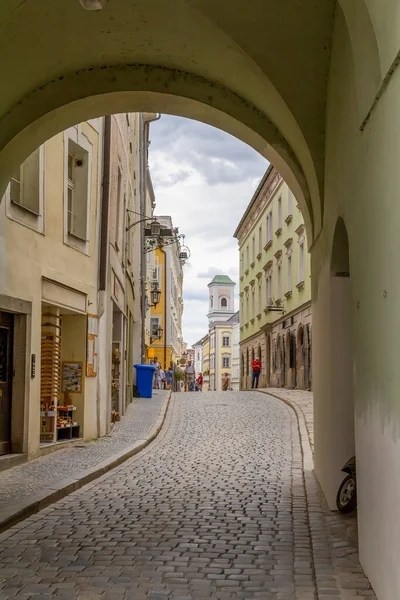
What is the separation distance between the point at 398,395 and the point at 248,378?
45200 millimetres

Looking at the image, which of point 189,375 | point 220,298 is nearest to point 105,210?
point 189,375

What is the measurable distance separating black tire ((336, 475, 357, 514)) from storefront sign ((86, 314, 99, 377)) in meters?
8.08

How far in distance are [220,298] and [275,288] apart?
86158 mm

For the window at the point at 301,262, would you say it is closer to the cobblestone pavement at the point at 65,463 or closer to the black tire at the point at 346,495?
the cobblestone pavement at the point at 65,463

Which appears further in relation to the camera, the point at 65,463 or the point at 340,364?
the point at 65,463

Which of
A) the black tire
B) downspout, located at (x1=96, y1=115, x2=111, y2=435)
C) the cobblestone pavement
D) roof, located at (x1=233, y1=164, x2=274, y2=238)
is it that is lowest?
the cobblestone pavement

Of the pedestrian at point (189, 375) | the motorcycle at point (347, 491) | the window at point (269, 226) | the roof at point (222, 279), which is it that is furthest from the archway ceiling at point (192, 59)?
the roof at point (222, 279)

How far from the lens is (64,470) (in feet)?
34.2

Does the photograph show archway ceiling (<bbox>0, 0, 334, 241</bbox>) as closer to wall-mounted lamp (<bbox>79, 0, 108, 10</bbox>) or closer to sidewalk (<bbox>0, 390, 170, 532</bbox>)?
wall-mounted lamp (<bbox>79, 0, 108, 10</bbox>)

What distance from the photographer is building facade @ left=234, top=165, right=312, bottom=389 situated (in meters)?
30.8

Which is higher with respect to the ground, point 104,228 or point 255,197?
point 255,197

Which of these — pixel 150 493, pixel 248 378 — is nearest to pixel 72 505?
pixel 150 493

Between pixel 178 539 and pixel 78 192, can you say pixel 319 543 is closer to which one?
pixel 178 539

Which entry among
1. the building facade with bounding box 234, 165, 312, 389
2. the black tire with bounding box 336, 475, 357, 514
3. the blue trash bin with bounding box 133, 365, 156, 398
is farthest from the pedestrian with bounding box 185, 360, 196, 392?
the black tire with bounding box 336, 475, 357, 514
